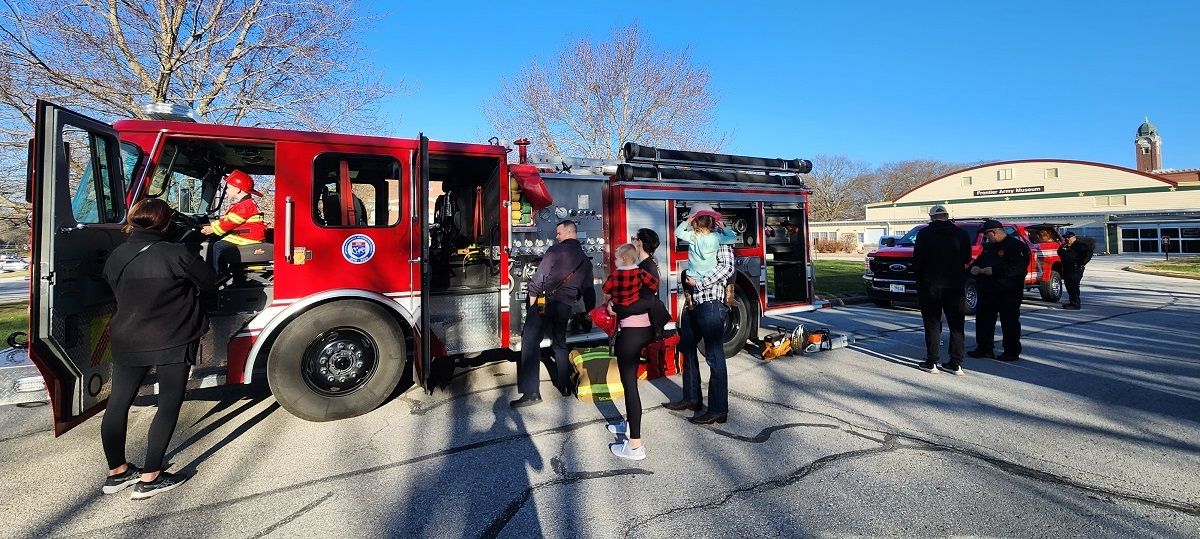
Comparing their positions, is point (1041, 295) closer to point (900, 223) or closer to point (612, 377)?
point (612, 377)

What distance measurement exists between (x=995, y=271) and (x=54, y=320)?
8.52 metres

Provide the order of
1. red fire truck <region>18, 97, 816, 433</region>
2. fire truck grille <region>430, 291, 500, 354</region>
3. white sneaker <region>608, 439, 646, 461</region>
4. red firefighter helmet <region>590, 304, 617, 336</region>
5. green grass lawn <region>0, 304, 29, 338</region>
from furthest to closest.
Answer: green grass lawn <region>0, 304, 29, 338</region>, fire truck grille <region>430, 291, 500, 354</region>, red firefighter helmet <region>590, 304, 617, 336</region>, white sneaker <region>608, 439, 646, 461</region>, red fire truck <region>18, 97, 816, 433</region>

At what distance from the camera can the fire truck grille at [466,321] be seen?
522cm

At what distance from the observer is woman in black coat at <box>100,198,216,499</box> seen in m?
3.21

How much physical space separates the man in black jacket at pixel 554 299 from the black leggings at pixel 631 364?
108 cm

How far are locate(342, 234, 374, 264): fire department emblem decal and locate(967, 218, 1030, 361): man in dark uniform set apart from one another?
6.61m

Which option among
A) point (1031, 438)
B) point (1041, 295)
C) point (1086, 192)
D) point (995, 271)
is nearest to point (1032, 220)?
point (1086, 192)

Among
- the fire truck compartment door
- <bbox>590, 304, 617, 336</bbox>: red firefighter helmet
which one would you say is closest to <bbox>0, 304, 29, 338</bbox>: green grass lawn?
the fire truck compartment door

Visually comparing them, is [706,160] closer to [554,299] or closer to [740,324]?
[740,324]

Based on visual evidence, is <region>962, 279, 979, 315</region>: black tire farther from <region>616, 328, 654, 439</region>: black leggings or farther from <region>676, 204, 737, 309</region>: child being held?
<region>616, 328, 654, 439</region>: black leggings

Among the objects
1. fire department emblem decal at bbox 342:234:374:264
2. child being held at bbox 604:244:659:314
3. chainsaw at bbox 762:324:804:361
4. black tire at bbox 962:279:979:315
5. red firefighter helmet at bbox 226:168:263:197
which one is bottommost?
chainsaw at bbox 762:324:804:361

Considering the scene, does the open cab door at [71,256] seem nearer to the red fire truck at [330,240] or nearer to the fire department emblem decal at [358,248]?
the red fire truck at [330,240]

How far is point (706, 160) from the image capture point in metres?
6.78

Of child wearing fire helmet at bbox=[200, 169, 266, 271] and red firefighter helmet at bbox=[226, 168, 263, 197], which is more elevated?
red firefighter helmet at bbox=[226, 168, 263, 197]
